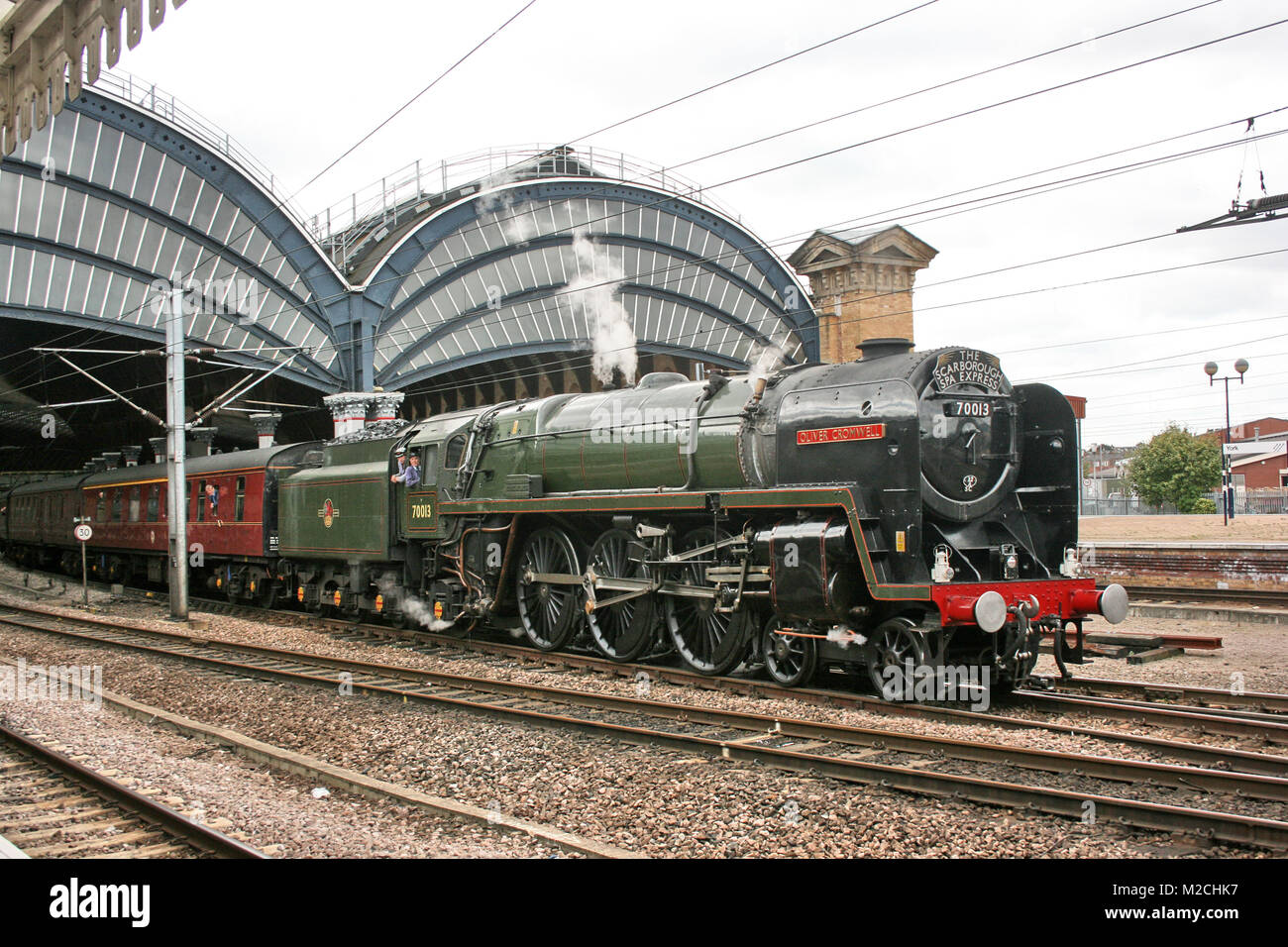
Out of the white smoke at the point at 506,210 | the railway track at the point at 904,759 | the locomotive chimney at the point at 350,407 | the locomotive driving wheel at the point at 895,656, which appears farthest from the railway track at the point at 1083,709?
the white smoke at the point at 506,210

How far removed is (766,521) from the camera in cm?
1070

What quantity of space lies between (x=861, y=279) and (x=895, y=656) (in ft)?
69.8

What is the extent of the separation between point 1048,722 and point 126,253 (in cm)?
3150

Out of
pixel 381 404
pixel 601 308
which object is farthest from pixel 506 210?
pixel 381 404

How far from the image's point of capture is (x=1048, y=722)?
341 inches

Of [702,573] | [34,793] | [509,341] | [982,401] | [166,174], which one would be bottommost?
[34,793]

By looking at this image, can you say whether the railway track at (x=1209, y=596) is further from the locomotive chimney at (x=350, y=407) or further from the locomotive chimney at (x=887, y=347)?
the locomotive chimney at (x=350, y=407)

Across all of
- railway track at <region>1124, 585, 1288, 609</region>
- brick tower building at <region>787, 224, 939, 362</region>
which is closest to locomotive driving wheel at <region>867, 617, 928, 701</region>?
railway track at <region>1124, 585, 1288, 609</region>

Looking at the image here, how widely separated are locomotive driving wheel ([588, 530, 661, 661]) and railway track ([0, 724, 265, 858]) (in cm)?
618

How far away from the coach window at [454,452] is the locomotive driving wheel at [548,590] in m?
2.10

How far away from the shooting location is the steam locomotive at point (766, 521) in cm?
952

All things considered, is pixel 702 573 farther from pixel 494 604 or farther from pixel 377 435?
pixel 377 435

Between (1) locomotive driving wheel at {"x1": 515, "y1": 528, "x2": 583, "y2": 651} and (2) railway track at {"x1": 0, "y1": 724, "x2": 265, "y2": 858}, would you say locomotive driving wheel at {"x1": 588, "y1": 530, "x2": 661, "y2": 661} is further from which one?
(2) railway track at {"x1": 0, "y1": 724, "x2": 265, "y2": 858}

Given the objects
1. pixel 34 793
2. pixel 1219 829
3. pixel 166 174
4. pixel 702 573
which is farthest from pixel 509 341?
pixel 1219 829
